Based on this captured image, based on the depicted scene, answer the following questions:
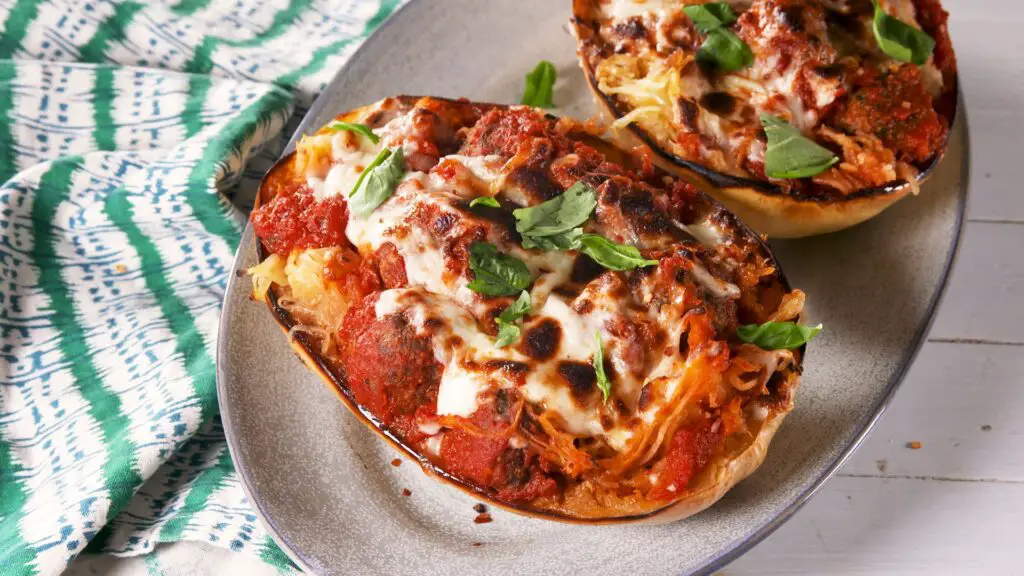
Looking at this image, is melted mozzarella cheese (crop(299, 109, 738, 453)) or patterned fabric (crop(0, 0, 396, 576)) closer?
melted mozzarella cheese (crop(299, 109, 738, 453))

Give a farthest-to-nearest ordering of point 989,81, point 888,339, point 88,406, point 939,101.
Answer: point 989,81 < point 88,406 < point 939,101 < point 888,339

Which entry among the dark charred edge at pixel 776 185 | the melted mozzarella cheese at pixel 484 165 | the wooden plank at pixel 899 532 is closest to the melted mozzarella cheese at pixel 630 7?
the dark charred edge at pixel 776 185

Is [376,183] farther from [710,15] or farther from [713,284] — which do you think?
[710,15]

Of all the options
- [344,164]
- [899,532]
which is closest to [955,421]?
[899,532]

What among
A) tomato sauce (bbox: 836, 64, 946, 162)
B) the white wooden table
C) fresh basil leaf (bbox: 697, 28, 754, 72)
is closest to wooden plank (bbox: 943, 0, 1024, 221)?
the white wooden table

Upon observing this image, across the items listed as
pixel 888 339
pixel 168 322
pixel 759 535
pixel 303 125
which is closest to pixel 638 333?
pixel 759 535

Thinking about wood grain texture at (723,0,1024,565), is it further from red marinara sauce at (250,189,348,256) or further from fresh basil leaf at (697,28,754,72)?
red marinara sauce at (250,189,348,256)

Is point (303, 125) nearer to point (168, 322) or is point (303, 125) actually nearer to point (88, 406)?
point (168, 322)
